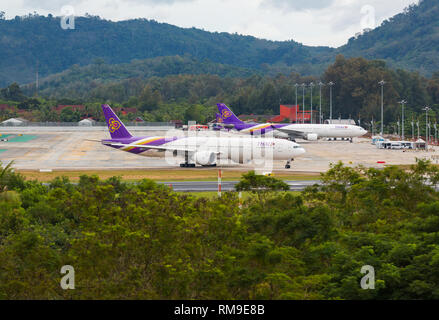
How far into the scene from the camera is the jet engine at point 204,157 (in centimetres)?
6844

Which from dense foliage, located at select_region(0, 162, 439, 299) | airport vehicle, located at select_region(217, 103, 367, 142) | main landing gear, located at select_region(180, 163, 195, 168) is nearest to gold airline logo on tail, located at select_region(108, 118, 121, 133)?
main landing gear, located at select_region(180, 163, 195, 168)

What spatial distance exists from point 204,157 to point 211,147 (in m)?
1.51

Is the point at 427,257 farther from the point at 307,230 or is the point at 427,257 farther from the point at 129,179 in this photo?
the point at 129,179

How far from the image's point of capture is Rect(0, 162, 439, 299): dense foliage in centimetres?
1870

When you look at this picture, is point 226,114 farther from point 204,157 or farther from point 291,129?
point 204,157

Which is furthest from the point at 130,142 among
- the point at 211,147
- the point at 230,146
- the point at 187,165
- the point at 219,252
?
the point at 219,252

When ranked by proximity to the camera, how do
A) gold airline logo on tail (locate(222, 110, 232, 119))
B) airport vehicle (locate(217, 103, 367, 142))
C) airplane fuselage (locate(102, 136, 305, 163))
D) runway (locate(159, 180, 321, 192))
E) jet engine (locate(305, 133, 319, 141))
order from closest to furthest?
1. runway (locate(159, 180, 321, 192))
2. airplane fuselage (locate(102, 136, 305, 163))
3. jet engine (locate(305, 133, 319, 141))
4. airport vehicle (locate(217, 103, 367, 142))
5. gold airline logo on tail (locate(222, 110, 232, 119))

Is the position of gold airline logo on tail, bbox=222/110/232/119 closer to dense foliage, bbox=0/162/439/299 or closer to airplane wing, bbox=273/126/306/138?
airplane wing, bbox=273/126/306/138

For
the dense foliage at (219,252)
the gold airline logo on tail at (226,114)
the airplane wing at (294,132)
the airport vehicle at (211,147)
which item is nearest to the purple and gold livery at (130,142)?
the airport vehicle at (211,147)

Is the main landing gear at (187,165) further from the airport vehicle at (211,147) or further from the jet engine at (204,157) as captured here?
the jet engine at (204,157)

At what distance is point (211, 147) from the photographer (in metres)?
68.9

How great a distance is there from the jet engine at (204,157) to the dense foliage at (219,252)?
3909 cm
